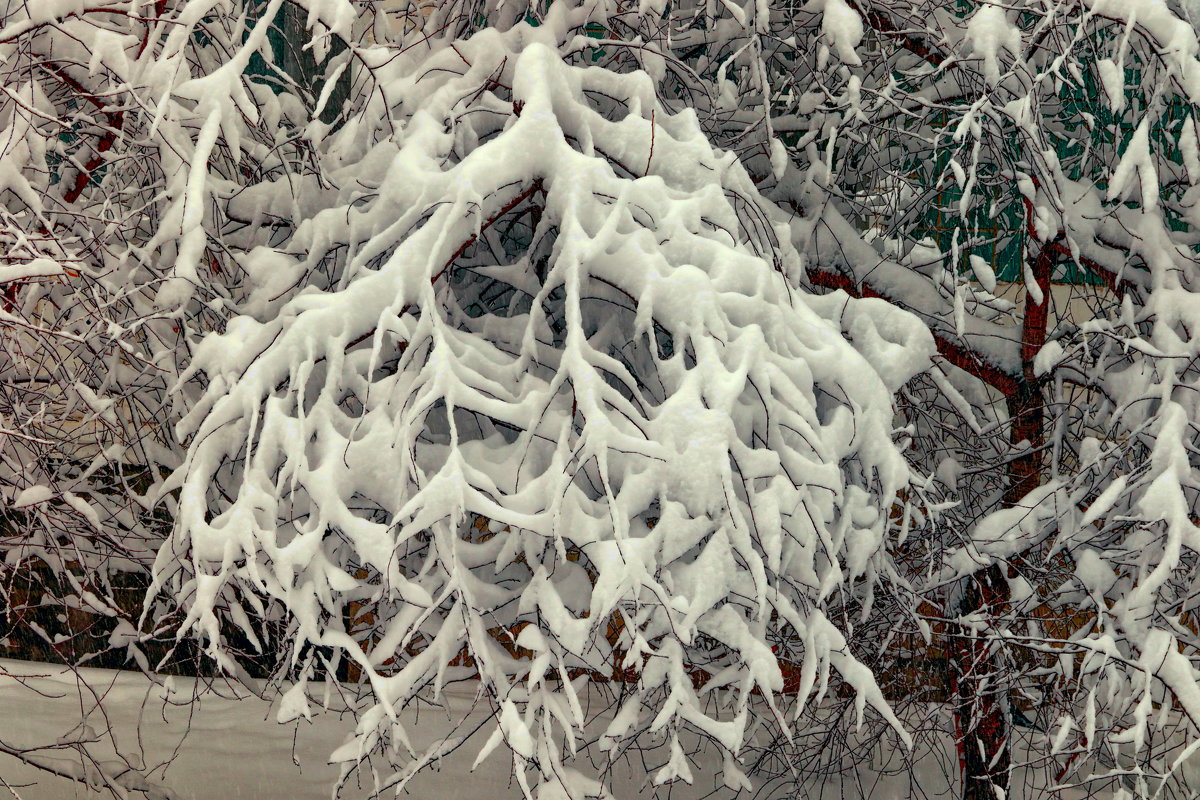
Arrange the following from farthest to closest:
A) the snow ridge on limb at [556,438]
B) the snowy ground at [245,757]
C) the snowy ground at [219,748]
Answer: the snowy ground at [219,748] < the snowy ground at [245,757] < the snow ridge on limb at [556,438]

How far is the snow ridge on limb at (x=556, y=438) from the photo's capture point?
10.4ft

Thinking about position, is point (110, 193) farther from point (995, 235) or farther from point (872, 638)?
point (995, 235)

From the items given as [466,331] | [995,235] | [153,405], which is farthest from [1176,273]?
[153,405]

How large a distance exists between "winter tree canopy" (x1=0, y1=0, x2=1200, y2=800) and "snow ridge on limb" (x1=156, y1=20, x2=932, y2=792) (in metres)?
0.01

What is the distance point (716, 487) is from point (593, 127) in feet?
4.43

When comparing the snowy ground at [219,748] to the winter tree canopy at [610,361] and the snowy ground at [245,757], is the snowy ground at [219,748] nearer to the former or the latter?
the snowy ground at [245,757]

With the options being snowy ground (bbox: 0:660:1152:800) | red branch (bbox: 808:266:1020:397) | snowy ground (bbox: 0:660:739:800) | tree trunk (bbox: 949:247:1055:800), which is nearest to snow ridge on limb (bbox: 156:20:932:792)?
red branch (bbox: 808:266:1020:397)

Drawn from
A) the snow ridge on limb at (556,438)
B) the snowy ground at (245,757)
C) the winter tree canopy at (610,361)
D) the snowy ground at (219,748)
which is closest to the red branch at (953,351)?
the winter tree canopy at (610,361)

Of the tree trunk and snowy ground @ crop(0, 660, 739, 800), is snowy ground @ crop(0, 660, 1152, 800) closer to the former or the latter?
snowy ground @ crop(0, 660, 739, 800)

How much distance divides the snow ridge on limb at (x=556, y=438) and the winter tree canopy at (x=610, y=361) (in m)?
0.01

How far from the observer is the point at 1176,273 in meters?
4.64

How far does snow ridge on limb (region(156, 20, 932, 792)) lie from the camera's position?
3174mm

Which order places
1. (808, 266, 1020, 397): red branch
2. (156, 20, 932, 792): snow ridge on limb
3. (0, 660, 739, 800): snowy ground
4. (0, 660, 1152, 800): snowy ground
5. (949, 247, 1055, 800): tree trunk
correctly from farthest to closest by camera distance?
(0, 660, 739, 800): snowy ground
(0, 660, 1152, 800): snowy ground
(808, 266, 1020, 397): red branch
(949, 247, 1055, 800): tree trunk
(156, 20, 932, 792): snow ridge on limb

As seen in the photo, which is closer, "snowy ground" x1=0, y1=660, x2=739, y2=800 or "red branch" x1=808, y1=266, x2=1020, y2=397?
"red branch" x1=808, y1=266, x2=1020, y2=397
